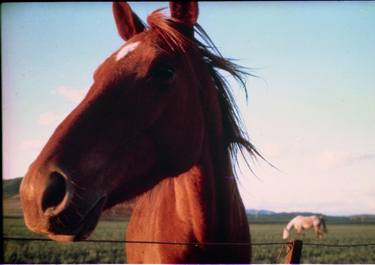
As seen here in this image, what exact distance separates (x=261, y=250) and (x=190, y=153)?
6072mm

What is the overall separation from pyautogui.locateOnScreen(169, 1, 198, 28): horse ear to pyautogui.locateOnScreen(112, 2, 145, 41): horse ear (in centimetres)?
27

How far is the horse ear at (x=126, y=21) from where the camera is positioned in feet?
10.00

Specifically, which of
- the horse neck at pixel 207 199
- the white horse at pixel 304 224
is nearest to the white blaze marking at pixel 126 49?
the horse neck at pixel 207 199

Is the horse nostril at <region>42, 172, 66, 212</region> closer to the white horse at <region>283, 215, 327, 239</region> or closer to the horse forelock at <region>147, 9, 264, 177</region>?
the horse forelock at <region>147, 9, 264, 177</region>

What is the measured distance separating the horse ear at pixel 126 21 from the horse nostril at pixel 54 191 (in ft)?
4.14

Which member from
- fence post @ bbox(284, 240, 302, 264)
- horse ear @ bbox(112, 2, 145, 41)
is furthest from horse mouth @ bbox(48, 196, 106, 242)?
fence post @ bbox(284, 240, 302, 264)

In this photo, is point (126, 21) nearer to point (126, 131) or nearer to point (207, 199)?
point (126, 131)

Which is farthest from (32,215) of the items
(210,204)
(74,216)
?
(210,204)

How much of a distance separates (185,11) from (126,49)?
53 centimetres

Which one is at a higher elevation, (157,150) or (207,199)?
(157,150)

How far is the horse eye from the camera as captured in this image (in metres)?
2.74

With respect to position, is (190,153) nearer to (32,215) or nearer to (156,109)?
(156,109)

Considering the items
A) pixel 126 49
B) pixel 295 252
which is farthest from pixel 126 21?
pixel 295 252

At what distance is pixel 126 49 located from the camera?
9.14 ft
